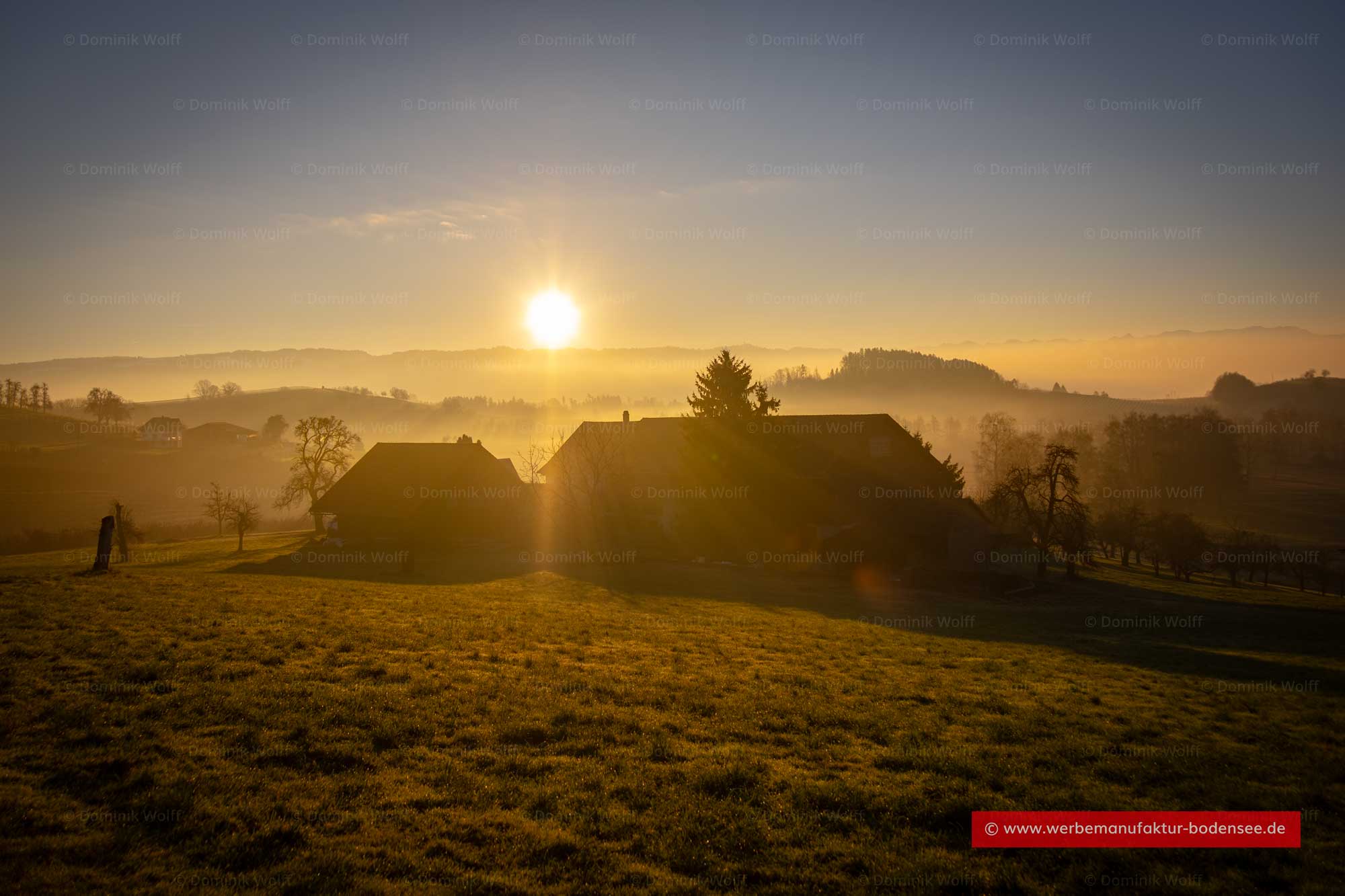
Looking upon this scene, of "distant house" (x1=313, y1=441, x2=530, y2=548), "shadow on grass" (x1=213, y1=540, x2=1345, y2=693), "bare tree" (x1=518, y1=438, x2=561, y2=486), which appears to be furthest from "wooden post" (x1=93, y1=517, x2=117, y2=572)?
"bare tree" (x1=518, y1=438, x2=561, y2=486)

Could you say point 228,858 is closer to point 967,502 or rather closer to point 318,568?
point 318,568

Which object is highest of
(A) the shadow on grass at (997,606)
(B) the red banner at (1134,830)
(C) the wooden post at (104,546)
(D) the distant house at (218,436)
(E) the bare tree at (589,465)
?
(D) the distant house at (218,436)

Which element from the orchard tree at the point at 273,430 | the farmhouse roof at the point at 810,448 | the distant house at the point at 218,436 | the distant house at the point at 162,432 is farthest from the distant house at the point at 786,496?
the distant house at the point at 218,436

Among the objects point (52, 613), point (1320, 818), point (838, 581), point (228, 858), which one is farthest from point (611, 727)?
point (838, 581)

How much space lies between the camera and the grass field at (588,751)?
23.2 feet

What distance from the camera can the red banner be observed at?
25.8 feet

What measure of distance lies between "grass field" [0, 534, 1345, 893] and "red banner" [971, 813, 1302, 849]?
0.66 feet

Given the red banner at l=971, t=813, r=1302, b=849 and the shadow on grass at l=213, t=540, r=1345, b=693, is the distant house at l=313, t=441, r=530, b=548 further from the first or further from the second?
the red banner at l=971, t=813, r=1302, b=849

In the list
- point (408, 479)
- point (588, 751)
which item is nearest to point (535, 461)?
point (408, 479)

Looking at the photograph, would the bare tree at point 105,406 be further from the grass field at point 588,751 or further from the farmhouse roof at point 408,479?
the grass field at point 588,751

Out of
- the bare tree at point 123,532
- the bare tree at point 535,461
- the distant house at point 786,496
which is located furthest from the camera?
the bare tree at point 535,461

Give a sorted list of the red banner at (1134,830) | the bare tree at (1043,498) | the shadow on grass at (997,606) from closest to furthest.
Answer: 1. the red banner at (1134,830)
2. the shadow on grass at (997,606)
3. the bare tree at (1043,498)

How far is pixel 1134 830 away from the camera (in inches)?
321

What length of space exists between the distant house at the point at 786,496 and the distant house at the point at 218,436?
123 metres
